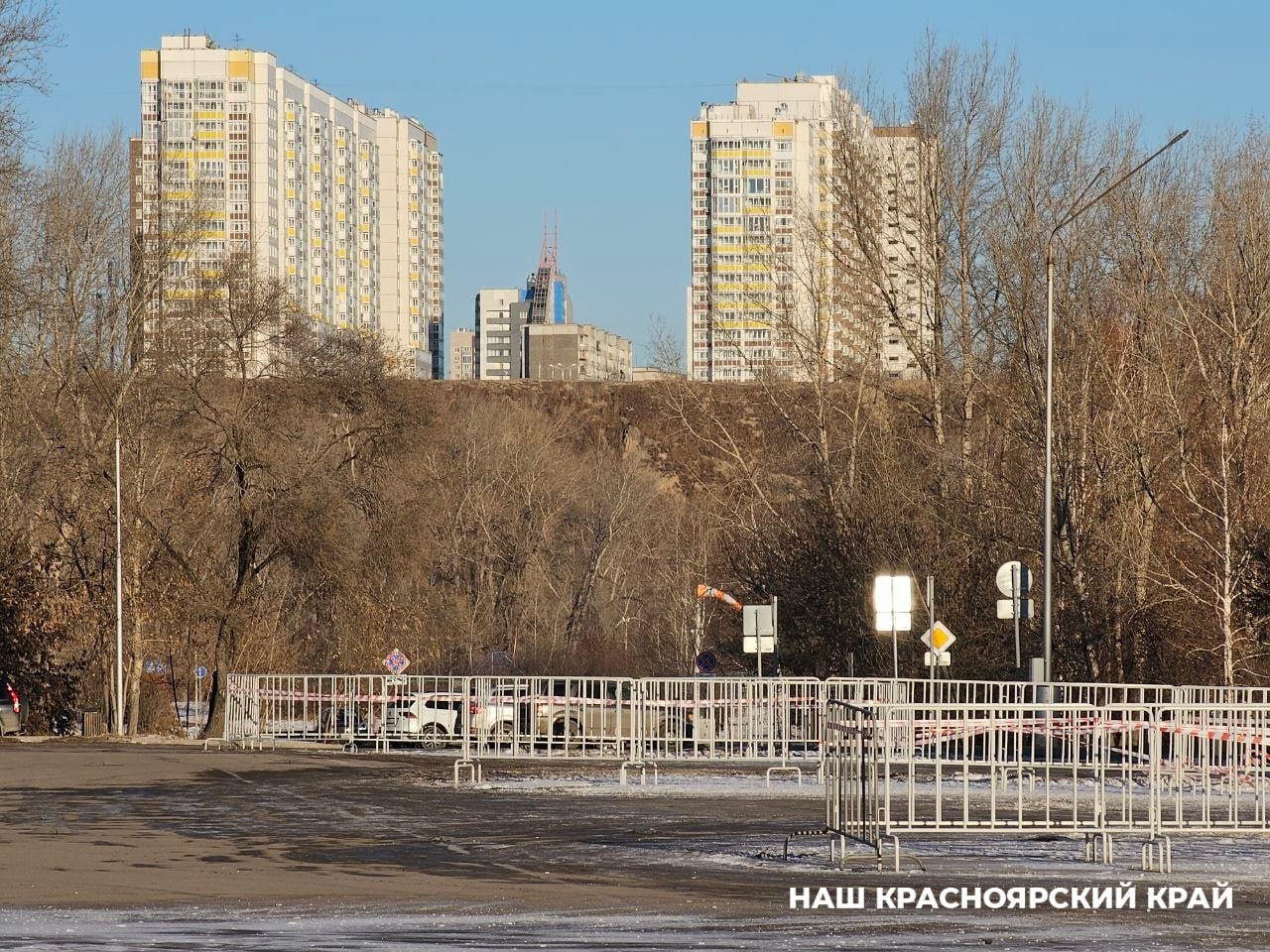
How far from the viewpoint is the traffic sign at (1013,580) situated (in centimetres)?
2998

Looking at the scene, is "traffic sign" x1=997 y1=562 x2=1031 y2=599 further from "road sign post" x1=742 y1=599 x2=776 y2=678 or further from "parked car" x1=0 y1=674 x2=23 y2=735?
"parked car" x1=0 y1=674 x2=23 y2=735

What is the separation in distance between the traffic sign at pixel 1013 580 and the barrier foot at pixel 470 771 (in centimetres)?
953

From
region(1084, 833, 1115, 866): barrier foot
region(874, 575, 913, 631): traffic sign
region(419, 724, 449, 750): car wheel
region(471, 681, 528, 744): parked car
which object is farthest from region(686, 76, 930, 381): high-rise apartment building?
region(1084, 833, 1115, 866): barrier foot

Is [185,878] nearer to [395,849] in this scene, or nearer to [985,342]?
[395,849]

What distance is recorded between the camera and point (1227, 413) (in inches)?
1550

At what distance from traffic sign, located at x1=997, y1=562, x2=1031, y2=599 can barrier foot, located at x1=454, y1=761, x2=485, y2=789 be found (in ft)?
31.3

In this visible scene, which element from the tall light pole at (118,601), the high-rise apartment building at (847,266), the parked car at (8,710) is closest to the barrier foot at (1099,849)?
the parked car at (8,710)

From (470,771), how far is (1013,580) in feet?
32.4

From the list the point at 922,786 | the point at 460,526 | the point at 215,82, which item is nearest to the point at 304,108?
the point at 215,82

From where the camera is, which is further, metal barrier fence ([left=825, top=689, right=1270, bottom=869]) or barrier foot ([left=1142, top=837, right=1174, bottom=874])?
metal barrier fence ([left=825, top=689, right=1270, bottom=869])

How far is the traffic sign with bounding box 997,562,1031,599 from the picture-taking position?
98.4 ft

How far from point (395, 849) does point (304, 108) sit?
15695cm

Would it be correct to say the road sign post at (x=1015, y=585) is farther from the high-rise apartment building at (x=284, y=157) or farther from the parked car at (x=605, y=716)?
the high-rise apartment building at (x=284, y=157)

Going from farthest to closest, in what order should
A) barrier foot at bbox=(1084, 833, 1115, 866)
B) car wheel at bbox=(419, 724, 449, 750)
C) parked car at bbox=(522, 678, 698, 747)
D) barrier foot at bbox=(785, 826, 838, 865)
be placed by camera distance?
car wheel at bbox=(419, 724, 449, 750) → parked car at bbox=(522, 678, 698, 747) → barrier foot at bbox=(1084, 833, 1115, 866) → barrier foot at bbox=(785, 826, 838, 865)
